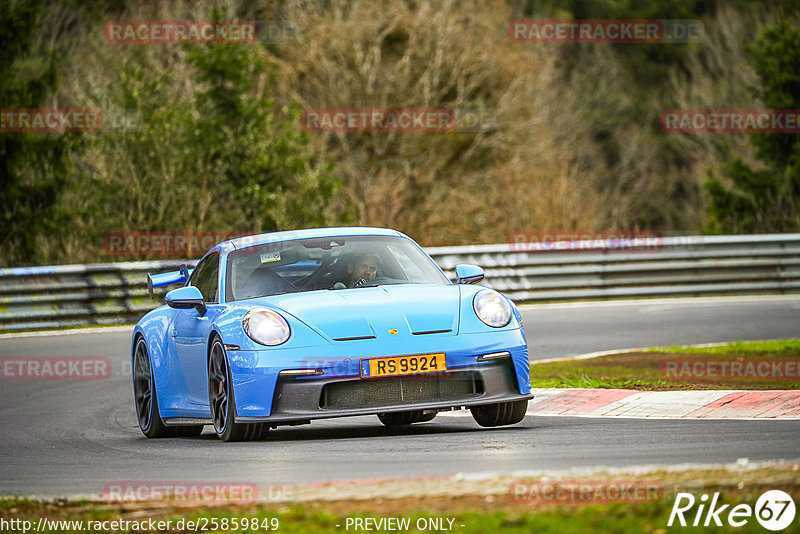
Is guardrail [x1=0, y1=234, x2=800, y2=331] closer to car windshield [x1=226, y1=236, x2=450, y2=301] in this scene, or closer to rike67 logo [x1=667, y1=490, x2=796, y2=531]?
car windshield [x1=226, y1=236, x2=450, y2=301]

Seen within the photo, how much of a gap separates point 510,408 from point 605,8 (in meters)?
55.7

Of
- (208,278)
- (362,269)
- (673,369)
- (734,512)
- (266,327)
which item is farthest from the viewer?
(673,369)

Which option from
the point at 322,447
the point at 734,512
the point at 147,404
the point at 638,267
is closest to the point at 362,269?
the point at 322,447

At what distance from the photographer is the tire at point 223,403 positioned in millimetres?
8586

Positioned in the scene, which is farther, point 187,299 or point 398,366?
point 187,299

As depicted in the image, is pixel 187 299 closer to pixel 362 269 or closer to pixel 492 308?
pixel 362 269

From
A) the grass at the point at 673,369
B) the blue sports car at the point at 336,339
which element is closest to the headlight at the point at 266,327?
the blue sports car at the point at 336,339

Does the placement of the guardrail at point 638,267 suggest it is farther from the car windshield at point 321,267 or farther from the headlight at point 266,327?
the headlight at point 266,327

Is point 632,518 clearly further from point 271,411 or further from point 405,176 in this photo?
point 405,176

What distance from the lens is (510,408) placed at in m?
8.94

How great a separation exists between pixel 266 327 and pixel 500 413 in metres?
1.69

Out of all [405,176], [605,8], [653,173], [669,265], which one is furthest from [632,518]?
[605,8]

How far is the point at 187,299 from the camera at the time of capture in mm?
9281

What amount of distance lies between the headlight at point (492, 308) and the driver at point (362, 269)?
90 cm
